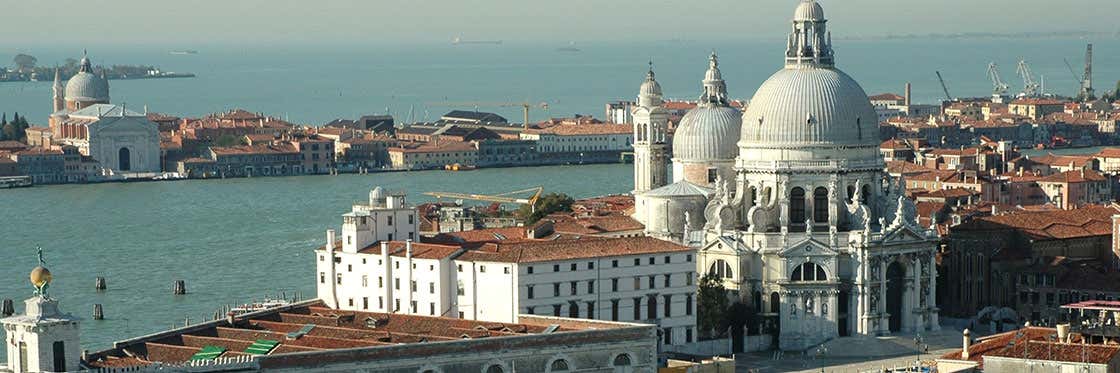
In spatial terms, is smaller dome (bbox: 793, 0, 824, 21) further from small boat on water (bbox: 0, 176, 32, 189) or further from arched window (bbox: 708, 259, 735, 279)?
small boat on water (bbox: 0, 176, 32, 189)

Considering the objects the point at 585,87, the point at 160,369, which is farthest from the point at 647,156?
the point at 585,87

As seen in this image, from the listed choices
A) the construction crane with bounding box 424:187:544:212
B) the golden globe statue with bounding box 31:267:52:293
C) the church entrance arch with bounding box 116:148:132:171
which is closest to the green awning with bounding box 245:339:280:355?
the golden globe statue with bounding box 31:267:52:293

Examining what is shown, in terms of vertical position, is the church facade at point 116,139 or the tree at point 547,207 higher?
the church facade at point 116,139

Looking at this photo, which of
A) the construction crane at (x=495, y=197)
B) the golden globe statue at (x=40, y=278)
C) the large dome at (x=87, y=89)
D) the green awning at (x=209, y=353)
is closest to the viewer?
the golden globe statue at (x=40, y=278)

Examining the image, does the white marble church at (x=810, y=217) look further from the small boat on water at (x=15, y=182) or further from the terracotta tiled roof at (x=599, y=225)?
the small boat on water at (x=15, y=182)

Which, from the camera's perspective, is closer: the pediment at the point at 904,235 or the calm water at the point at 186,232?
the pediment at the point at 904,235

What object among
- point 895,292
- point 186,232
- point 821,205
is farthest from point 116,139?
point 895,292

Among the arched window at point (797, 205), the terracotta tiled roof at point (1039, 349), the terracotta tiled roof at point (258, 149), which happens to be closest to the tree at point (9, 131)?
the terracotta tiled roof at point (258, 149)
